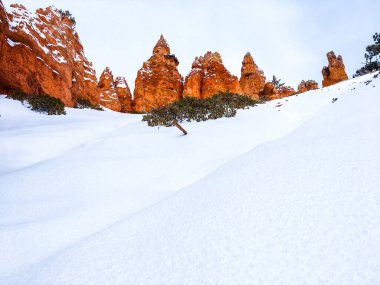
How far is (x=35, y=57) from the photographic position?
62.5ft

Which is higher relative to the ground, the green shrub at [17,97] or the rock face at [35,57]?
the rock face at [35,57]

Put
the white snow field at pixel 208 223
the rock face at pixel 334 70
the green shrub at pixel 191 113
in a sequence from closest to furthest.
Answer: the white snow field at pixel 208 223 → the green shrub at pixel 191 113 → the rock face at pixel 334 70

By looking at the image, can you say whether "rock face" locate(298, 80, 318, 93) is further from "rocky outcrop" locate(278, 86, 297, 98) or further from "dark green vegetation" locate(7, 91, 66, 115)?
"dark green vegetation" locate(7, 91, 66, 115)

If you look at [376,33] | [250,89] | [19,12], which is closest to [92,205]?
[19,12]

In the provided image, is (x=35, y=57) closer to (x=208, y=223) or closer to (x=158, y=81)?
(x=208, y=223)

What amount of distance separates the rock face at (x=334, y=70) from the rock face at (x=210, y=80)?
77.1 feet

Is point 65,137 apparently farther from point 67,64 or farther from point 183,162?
point 67,64

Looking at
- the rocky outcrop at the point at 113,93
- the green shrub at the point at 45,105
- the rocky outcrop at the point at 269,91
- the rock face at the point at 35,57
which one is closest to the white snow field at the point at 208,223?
the green shrub at the point at 45,105

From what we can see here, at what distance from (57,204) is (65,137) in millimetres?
6178

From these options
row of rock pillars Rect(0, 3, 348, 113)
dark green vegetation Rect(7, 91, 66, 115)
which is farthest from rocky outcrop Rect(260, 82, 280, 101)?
dark green vegetation Rect(7, 91, 66, 115)

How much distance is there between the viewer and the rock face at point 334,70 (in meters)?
49.9

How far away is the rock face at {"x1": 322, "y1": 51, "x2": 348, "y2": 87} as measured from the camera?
4986cm

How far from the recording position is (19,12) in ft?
66.3

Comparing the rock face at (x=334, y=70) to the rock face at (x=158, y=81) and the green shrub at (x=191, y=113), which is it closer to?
the rock face at (x=158, y=81)
